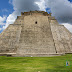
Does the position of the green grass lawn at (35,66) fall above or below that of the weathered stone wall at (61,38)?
below

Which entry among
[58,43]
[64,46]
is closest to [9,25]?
[58,43]

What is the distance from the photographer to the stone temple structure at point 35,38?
488 inches

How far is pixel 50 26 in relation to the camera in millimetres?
16578

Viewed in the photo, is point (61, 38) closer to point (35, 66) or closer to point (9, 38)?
→ point (9, 38)

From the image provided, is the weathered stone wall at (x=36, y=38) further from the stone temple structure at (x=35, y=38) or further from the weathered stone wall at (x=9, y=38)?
the weathered stone wall at (x=9, y=38)

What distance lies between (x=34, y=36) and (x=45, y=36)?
1.80 meters

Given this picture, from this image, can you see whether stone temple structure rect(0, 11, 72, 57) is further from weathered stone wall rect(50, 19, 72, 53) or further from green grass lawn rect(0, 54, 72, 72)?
green grass lawn rect(0, 54, 72, 72)

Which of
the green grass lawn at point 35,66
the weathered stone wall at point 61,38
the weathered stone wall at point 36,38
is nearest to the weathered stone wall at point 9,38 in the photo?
the weathered stone wall at point 36,38

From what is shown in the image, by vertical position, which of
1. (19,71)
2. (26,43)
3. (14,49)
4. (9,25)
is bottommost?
(19,71)

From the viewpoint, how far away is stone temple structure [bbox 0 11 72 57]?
12.4 m

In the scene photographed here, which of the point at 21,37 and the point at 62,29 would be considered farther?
the point at 62,29

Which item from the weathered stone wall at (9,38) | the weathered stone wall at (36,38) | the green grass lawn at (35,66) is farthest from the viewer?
the weathered stone wall at (9,38)

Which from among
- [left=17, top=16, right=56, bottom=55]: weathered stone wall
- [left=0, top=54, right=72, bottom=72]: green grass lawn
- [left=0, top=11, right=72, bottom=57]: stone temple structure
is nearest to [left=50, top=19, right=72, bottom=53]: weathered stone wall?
[left=0, top=11, right=72, bottom=57]: stone temple structure

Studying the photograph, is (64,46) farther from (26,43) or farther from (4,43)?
(4,43)
